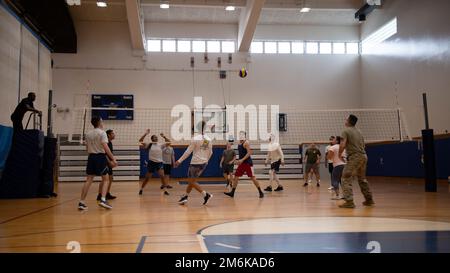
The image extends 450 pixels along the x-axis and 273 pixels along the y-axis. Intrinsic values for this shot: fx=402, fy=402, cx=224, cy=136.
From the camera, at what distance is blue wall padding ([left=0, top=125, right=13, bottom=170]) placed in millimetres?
9906

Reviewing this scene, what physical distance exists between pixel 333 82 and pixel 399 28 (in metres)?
4.89

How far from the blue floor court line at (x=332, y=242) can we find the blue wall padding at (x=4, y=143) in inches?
290

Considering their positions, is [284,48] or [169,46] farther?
[284,48]

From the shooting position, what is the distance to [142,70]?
71.1 ft

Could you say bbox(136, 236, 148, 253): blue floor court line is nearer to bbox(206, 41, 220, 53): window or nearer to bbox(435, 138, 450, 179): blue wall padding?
bbox(435, 138, 450, 179): blue wall padding

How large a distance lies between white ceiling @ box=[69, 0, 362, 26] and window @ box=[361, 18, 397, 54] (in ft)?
4.86

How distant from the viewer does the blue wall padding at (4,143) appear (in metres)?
9.91

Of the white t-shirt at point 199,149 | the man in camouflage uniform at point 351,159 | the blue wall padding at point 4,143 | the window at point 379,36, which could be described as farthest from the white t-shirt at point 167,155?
the window at point 379,36

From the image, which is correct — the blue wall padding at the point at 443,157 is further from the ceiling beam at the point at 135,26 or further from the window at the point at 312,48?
the ceiling beam at the point at 135,26

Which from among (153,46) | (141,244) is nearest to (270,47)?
(153,46)

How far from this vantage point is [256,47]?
73.9ft

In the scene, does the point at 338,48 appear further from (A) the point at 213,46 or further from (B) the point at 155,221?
(B) the point at 155,221

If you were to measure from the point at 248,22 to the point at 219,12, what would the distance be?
246cm
